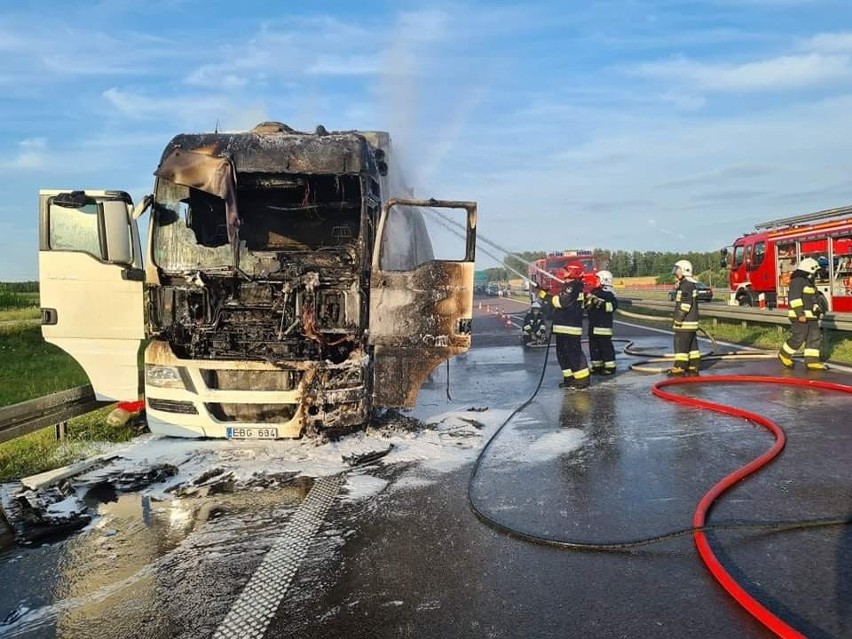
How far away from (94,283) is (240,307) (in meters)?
1.42

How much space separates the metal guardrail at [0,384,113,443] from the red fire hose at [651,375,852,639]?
5368 mm

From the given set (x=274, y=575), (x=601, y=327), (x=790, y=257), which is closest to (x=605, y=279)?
(x=601, y=327)

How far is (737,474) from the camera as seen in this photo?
15.6 ft

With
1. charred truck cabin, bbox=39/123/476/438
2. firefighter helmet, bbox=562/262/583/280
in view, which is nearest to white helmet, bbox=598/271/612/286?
firefighter helmet, bbox=562/262/583/280

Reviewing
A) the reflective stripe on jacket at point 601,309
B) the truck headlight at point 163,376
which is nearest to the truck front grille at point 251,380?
the truck headlight at point 163,376

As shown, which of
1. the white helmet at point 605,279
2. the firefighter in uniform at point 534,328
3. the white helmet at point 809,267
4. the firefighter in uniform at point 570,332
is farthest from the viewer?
the firefighter in uniform at point 534,328

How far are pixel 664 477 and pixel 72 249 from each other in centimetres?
567

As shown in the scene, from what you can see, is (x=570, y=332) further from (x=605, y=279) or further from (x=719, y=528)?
(x=719, y=528)

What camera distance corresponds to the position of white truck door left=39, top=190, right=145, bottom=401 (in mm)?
6285

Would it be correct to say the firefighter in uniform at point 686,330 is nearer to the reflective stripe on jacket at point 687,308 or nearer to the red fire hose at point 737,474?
the reflective stripe on jacket at point 687,308

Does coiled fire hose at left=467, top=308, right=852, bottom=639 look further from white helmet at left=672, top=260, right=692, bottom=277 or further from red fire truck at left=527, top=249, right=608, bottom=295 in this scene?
red fire truck at left=527, top=249, right=608, bottom=295

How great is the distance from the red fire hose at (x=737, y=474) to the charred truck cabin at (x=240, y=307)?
103 inches

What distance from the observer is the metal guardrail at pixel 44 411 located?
5.59 meters

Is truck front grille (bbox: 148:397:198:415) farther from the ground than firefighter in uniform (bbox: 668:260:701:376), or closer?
closer
